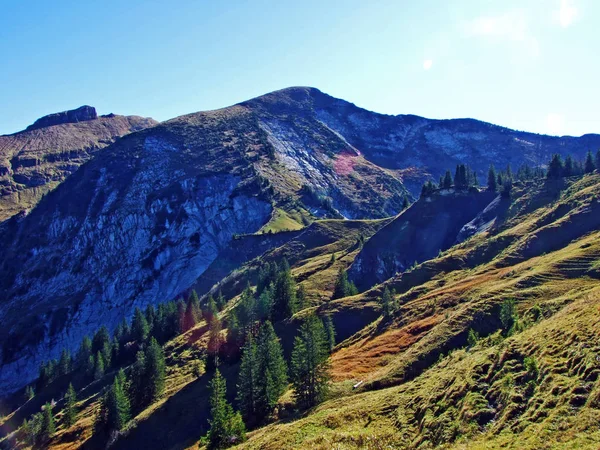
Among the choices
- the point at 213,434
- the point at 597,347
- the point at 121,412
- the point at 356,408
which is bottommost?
the point at 121,412

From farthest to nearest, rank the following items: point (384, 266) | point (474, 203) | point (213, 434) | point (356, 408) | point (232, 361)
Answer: point (474, 203), point (384, 266), point (232, 361), point (213, 434), point (356, 408)

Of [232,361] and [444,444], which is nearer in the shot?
[444,444]

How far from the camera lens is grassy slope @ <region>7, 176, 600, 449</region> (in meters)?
33.2

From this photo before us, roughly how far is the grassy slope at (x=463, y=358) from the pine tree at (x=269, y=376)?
3.08m

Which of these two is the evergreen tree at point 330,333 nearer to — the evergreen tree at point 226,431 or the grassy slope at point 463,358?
the grassy slope at point 463,358

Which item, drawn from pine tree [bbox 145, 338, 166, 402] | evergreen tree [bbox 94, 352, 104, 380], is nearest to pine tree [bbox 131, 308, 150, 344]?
evergreen tree [bbox 94, 352, 104, 380]

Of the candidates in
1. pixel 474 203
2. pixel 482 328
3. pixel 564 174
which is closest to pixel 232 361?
pixel 482 328

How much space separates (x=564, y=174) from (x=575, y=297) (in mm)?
102029

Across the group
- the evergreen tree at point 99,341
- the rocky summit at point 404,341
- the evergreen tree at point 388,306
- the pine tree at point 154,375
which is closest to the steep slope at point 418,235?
the rocky summit at point 404,341

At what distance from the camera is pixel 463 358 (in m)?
50.9

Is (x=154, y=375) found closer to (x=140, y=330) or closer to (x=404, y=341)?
(x=140, y=330)

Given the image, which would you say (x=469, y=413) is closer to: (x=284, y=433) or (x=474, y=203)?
(x=284, y=433)

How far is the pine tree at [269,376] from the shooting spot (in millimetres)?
66750

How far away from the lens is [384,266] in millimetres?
142375
